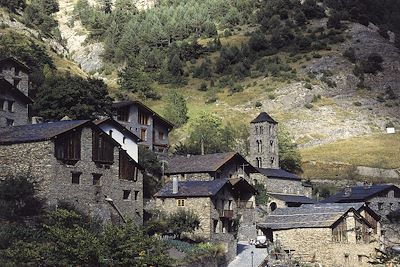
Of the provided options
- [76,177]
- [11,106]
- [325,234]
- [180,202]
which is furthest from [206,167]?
[76,177]

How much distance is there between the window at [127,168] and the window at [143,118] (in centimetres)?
2461

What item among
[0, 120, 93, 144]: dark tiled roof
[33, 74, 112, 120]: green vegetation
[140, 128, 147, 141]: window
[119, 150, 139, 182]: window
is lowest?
[119, 150, 139, 182]: window

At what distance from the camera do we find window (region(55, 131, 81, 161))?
41.5 m

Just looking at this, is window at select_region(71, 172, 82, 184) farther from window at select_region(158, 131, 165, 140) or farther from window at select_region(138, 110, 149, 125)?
window at select_region(158, 131, 165, 140)

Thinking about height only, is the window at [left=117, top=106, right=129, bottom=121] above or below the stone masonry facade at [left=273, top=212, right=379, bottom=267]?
above

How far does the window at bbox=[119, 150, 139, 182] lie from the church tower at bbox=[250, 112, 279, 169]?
32942mm

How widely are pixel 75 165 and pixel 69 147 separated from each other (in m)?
1.22

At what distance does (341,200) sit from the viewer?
211ft

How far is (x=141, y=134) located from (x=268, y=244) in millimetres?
25121

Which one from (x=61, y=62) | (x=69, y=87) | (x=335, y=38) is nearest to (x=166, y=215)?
(x=69, y=87)

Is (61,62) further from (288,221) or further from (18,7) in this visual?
(288,221)

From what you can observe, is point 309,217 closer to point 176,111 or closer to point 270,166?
point 270,166

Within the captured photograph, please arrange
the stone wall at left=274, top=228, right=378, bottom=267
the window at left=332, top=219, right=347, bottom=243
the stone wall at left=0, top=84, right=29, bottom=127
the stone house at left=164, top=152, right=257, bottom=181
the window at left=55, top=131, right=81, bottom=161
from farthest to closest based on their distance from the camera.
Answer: the stone house at left=164, top=152, right=257, bottom=181 → the stone wall at left=0, top=84, right=29, bottom=127 → the window at left=332, top=219, right=347, bottom=243 → the stone wall at left=274, top=228, right=378, bottom=267 → the window at left=55, top=131, right=81, bottom=161

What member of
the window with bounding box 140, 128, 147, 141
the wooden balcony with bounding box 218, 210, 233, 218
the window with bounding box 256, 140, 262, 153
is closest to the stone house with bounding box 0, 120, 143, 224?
the wooden balcony with bounding box 218, 210, 233, 218
